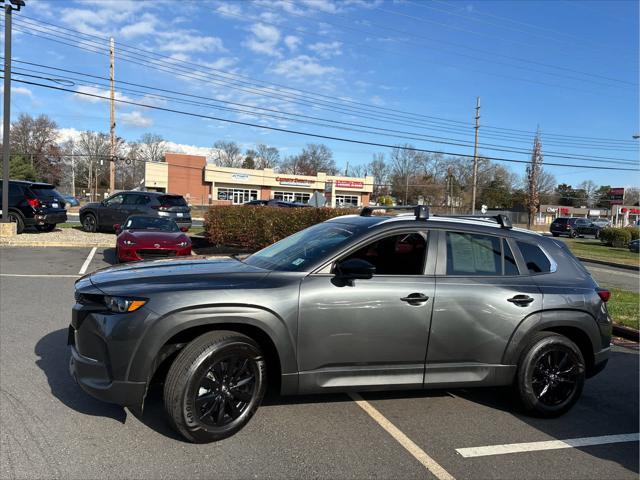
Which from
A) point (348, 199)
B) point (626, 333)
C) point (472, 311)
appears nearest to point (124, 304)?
point (472, 311)

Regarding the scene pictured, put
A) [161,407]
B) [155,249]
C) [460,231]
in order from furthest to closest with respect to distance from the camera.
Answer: [155,249] → [460,231] → [161,407]

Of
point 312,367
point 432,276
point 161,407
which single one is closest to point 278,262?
point 312,367

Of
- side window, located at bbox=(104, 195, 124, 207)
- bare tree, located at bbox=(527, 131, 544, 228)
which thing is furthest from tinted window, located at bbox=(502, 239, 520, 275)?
bare tree, located at bbox=(527, 131, 544, 228)

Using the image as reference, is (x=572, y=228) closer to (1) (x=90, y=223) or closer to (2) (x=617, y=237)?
(2) (x=617, y=237)

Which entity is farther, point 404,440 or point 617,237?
point 617,237

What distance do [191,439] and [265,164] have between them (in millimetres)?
111968

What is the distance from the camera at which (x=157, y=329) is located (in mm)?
3131

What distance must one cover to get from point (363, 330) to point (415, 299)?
50cm

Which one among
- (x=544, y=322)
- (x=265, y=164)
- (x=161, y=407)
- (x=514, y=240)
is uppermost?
(x=265, y=164)

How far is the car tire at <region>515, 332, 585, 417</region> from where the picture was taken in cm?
396

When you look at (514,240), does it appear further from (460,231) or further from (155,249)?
(155,249)

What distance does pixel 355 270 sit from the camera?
11.4ft

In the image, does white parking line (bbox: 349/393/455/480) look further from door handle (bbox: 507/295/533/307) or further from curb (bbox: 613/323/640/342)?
curb (bbox: 613/323/640/342)

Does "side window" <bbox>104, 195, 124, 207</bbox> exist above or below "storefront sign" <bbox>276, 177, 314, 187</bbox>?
below
